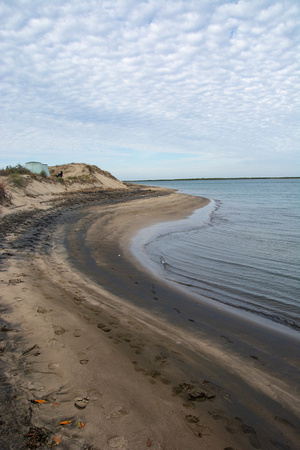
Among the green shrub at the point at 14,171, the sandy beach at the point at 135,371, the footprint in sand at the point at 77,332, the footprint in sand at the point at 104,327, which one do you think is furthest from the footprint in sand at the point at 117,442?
the green shrub at the point at 14,171

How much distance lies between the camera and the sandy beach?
2273 millimetres

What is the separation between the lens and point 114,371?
3.06 meters

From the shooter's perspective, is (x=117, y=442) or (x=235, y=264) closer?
(x=117, y=442)

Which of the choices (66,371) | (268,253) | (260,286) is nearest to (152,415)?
(66,371)

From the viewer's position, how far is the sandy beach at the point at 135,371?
227cm

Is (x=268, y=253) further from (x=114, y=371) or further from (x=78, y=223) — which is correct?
(x=78, y=223)

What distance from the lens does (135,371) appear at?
10.3ft

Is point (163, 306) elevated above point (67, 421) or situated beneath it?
situated beneath

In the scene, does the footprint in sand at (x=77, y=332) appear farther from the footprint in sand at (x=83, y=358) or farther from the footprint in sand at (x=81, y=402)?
the footprint in sand at (x=81, y=402)

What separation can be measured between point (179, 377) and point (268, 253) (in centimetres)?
760

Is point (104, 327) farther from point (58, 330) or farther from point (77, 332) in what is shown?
point (58, 330)

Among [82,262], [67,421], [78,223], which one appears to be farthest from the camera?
[78,223]

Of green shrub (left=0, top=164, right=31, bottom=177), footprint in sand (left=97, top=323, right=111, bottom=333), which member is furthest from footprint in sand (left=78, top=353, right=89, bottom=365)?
green shrub (left=0, top=164, right=31, bottom=177)

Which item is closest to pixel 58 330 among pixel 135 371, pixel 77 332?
pixel 77 332
